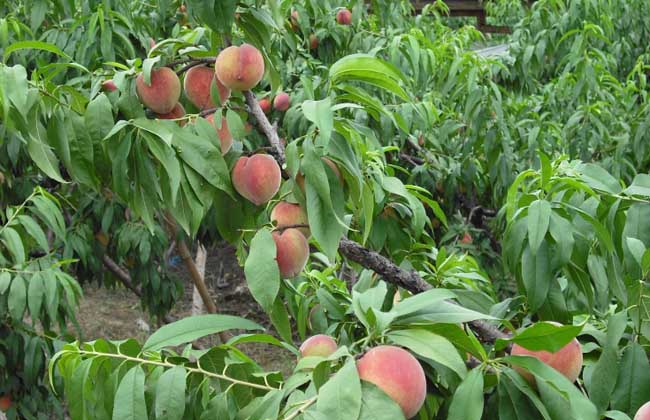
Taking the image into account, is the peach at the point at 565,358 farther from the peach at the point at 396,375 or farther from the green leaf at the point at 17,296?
the green leaf at the point at 17,296

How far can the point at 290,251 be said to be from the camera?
2.96ft

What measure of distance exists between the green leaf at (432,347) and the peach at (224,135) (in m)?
0.44

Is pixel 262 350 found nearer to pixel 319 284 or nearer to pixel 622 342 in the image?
pixel 319 284

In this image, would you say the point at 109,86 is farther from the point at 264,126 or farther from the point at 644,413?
the point at 644,413

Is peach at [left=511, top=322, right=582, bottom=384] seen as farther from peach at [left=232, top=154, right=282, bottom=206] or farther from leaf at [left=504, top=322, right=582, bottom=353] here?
peach at [left=232, top=154, right=282, bottom=206]

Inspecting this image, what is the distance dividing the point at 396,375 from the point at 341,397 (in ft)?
0.20

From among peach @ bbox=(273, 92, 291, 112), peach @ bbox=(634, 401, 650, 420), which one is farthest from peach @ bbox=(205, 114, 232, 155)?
peach @ bbox=(273, 92, 291, 112)

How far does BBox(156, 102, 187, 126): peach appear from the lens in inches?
40.6

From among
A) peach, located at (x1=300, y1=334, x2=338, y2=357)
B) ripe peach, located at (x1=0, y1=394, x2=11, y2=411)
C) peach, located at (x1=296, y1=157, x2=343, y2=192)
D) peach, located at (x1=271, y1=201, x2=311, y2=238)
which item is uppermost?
peach, located at (x1=296, y1=157, x2=343, y2=192)

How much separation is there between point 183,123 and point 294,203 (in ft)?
0.67

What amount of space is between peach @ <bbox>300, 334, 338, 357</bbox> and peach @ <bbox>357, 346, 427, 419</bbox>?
5.6 inches

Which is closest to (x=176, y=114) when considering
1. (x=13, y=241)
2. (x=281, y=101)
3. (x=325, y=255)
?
(x=325, y=255)

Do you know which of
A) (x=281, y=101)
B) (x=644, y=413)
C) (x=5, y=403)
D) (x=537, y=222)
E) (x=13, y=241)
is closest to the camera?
(x=644, y=413)

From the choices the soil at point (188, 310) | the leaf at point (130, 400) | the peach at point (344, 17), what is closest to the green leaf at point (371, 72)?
the leaf at point (130, 400)
